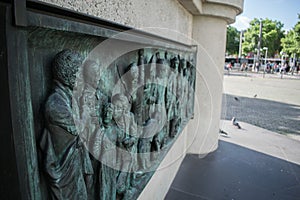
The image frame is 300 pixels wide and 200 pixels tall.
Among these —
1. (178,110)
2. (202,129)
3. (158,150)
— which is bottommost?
(202,129)

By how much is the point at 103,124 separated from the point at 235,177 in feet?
9.65

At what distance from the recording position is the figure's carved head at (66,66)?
74 cm

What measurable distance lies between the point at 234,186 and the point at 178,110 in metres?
1.48

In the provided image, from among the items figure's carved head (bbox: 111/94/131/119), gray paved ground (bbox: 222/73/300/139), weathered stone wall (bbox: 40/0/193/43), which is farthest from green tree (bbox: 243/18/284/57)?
figure's carved head (bbox: 111/94/131/119)

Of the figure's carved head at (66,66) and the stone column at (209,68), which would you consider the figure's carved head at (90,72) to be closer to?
the figure's carved head at (66,66)

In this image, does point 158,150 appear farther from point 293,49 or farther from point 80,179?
point 293,49

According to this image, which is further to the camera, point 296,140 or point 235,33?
point 235,33

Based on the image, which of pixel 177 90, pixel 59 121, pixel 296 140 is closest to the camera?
pixel 59 121

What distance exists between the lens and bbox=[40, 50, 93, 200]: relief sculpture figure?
0.73 m

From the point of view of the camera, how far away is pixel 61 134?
762mm

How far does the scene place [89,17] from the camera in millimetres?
856

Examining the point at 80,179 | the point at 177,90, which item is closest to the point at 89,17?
the point at 80,179

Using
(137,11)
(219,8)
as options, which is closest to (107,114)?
(137,11)

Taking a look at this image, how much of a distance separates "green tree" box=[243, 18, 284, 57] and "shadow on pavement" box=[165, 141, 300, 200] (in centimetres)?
3603
